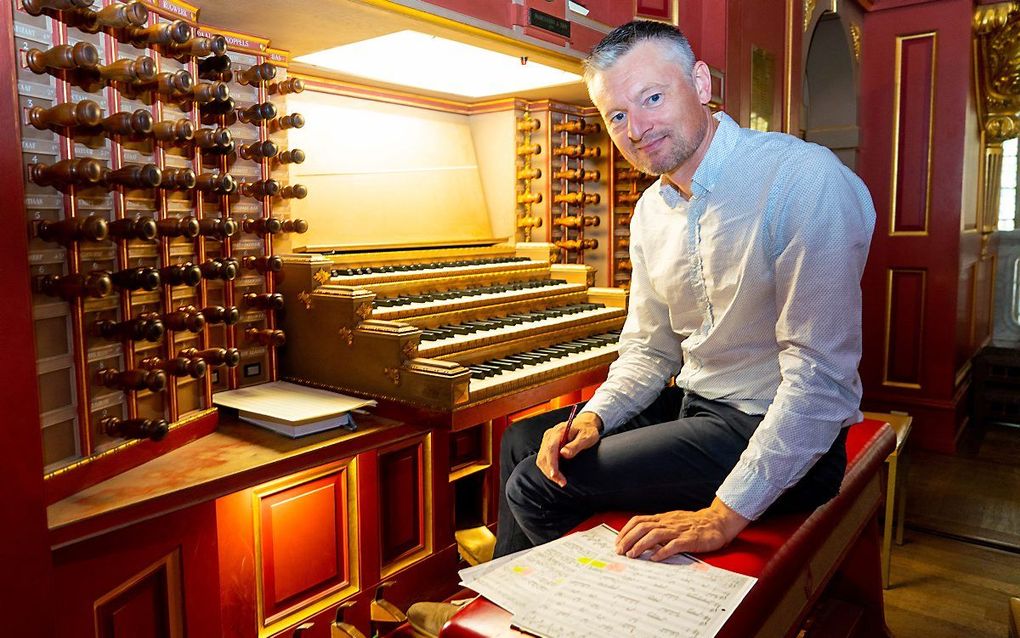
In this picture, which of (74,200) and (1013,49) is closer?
(74,200)

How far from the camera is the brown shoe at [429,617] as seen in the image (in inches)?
70.9

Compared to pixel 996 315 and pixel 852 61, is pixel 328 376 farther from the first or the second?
pixel 996 315

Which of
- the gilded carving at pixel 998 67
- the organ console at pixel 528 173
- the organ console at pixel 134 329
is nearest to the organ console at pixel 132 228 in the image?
the organ console at pixel 134 329

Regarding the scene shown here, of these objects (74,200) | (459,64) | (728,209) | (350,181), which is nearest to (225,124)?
(74,200)

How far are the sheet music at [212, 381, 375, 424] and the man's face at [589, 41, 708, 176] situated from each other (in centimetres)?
125

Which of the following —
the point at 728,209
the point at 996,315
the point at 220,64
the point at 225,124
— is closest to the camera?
the point at 728,209

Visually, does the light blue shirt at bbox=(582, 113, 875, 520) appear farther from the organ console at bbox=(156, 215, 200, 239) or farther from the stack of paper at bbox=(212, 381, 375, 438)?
the organ console at bbox=(156, 215, 200, 239)

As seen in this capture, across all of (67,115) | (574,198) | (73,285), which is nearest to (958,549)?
(574,198)

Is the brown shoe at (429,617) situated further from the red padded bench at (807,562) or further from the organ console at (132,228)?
the organ console at (132,228)

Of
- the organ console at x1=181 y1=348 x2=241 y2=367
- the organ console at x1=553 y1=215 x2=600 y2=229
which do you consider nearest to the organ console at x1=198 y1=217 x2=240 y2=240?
the organ console at x1=181 y1=348 x2=241 y2=367

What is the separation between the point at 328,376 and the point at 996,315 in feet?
21.0

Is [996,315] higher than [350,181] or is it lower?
lower

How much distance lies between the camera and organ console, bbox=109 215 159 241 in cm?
166

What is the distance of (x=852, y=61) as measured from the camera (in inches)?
186
